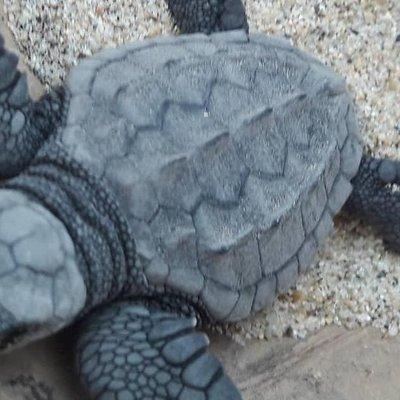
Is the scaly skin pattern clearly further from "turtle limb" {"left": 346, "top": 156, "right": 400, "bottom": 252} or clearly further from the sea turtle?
"turtle limb" {"left": 346, "top": 156, "right": 400, "bottom": 252}

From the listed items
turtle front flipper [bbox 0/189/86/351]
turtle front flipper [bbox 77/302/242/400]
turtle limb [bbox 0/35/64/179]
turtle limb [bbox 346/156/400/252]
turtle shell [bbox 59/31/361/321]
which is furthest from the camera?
turtle limb [bbox 346/156/400/252]

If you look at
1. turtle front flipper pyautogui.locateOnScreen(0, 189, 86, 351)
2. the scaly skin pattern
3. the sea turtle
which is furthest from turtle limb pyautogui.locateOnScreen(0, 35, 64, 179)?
turtle front flipper pyautogui.locateOnScreen(0, 189, 86, 351)

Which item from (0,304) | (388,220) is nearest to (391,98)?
(388,220)

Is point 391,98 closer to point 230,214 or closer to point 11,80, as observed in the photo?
point 230,214

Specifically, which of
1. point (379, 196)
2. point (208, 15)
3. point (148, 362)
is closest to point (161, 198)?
point (148, 362)

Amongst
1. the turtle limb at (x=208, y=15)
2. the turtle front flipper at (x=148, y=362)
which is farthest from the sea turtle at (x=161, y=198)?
the turtle limb at (x=208, y=15)

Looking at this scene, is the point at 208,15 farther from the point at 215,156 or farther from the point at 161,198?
the point at 161,198
